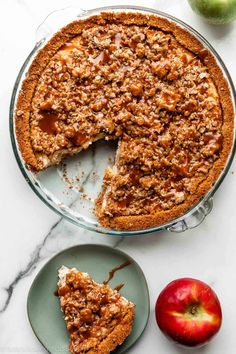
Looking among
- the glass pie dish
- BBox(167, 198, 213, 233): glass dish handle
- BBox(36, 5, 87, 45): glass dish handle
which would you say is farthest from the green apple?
BBox(167, 198, 213, 233): glass dish handle

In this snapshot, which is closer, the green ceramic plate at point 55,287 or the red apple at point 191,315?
the red apple at point 191,315

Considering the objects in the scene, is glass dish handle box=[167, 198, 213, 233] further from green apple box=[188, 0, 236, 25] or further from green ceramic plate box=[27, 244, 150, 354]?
green apple box=[188, 0, 236, 25]

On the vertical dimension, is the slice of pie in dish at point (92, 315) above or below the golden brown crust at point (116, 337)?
above

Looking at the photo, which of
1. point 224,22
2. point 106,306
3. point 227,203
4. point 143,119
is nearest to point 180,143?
point 143,119

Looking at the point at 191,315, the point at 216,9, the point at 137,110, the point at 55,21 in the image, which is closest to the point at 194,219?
the point at 191,315

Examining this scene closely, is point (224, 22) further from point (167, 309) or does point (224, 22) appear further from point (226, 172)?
point (167, 309)

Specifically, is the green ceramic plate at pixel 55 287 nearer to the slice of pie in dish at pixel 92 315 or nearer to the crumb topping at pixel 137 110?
the slice of pie in dish at pixel 92 315

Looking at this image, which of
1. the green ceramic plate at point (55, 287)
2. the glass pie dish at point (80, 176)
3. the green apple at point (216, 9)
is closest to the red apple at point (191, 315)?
the green ceramic plate at point (55, 287)

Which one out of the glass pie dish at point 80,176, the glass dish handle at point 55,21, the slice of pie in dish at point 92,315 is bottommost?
the slice of pie in dish at point 92,315
